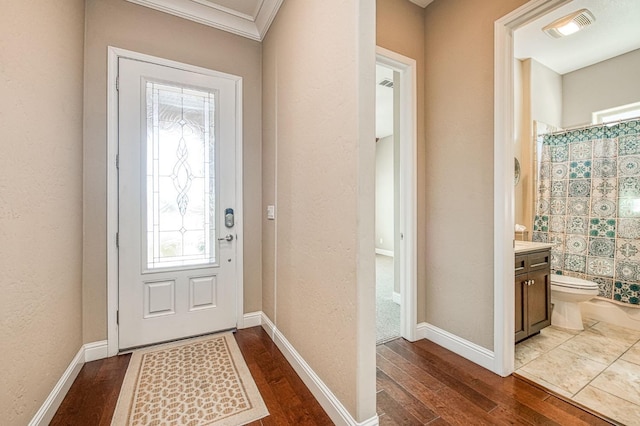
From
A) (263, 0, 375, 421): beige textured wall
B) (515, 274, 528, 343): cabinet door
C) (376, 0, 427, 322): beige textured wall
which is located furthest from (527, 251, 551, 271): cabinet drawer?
(263, 0, 375, 421): beige textured wall

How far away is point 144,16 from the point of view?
7.51 feet

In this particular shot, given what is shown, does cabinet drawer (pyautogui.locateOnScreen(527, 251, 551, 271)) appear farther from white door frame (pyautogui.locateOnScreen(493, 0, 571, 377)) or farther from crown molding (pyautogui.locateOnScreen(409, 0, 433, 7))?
crown molding (pyautogui.locateOnScreen(409, 0, 433, 7))

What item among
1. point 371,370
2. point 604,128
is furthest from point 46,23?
point 604,128

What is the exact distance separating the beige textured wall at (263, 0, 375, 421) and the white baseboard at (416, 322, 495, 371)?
1.15 meters

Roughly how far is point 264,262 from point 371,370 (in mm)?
1615

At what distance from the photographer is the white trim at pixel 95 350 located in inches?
82.0

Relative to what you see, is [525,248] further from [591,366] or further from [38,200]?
[38,200]

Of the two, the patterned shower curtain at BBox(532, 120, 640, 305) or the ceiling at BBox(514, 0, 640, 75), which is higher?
the ceiling at BBox(514, 0, 640, 75)

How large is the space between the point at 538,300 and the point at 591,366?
542 mm

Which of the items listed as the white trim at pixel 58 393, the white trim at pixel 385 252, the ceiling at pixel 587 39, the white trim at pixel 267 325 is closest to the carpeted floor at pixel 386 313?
the white trim at pixel 267 325

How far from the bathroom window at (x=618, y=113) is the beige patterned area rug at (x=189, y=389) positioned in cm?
475

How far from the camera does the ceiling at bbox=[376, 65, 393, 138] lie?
362cm

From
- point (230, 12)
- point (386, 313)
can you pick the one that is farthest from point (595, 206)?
point (230, 12)

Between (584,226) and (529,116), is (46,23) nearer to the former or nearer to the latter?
(529,116)
